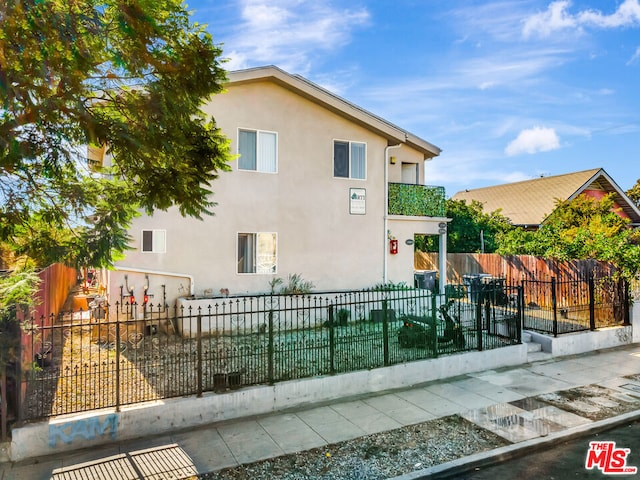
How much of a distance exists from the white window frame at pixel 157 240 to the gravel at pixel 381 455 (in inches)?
317

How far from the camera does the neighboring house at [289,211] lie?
12.0 metres

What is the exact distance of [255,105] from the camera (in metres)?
13.0

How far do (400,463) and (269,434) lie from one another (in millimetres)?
2045

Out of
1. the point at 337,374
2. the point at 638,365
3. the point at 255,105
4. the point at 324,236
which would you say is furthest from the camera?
the point at 324,236

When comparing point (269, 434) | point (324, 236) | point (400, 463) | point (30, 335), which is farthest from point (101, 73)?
point (324, 236)

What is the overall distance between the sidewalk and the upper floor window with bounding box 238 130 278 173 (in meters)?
8.13

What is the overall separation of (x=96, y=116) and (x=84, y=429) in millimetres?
4518

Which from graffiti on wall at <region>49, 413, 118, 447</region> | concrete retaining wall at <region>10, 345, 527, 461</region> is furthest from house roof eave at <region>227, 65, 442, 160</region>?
graffiti on wall at <region>49, 413, 118, 447</region>

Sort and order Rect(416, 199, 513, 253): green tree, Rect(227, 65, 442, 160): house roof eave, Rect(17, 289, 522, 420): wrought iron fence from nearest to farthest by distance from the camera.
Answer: Rect(17, 289, 522, 420): wrought iron fence < Rect(227, 65, 442, 160): house roof eave < Rect(416, 199, 513, 253): green tree

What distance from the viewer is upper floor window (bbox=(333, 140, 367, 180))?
14.3m

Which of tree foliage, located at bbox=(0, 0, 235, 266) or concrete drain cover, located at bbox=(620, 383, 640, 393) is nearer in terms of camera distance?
tree foliage, located at bbox=(0, 0, 235, 266)

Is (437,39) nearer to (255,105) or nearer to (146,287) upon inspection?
(255,105)

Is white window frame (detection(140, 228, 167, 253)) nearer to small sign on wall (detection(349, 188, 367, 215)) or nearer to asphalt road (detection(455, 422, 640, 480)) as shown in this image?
small sign on wall (detection(349, 188, 367, 215))

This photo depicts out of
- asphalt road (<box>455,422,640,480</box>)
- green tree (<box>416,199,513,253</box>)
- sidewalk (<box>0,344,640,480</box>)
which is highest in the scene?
green tree (<box>416,199,513,253</box>)
